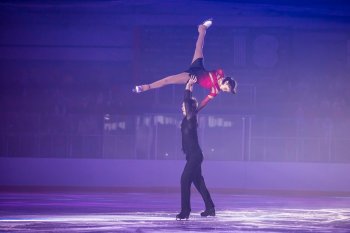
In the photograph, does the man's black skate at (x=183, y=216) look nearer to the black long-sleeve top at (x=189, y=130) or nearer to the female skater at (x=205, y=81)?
the black long-sleeve top at (x=189, y=130)

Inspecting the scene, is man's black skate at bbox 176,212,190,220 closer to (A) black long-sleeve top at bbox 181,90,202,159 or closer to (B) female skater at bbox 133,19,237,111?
(A) black long-sleeve top at bbox 181,90,202,159

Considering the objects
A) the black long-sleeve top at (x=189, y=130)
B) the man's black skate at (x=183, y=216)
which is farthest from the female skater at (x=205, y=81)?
the man's black skate at (x=183, y=216)

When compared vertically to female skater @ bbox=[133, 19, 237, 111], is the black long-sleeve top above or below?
below

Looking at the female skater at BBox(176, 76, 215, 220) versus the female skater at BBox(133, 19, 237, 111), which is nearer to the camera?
the female skater at BBox(176, 76, 215, 220)

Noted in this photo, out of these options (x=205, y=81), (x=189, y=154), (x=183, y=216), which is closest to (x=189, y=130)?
(x=189, y=154)

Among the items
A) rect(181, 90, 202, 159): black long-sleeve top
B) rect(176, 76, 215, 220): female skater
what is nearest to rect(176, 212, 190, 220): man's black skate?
rect(176, 76, 215, 220): female skater

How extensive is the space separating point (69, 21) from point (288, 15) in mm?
7300

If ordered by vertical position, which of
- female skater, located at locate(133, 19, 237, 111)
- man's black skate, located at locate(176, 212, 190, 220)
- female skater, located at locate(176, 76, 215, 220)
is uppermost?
female skater, located at locate(133, 19, 237, 111)

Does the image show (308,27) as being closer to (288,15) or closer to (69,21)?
(288,15)

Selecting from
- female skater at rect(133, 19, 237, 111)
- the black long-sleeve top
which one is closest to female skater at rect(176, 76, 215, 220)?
the black long-sleeve top

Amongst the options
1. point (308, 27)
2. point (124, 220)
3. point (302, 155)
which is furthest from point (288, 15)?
point (124, 220)

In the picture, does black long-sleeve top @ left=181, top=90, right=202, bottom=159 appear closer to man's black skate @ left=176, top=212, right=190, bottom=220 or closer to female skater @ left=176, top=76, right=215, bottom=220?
female skater @ left=176, top=76, right=215, bottom=220

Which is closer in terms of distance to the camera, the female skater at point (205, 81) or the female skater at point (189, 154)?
the female skater at point (189, 154)

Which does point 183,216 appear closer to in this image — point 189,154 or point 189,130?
point 189,154
